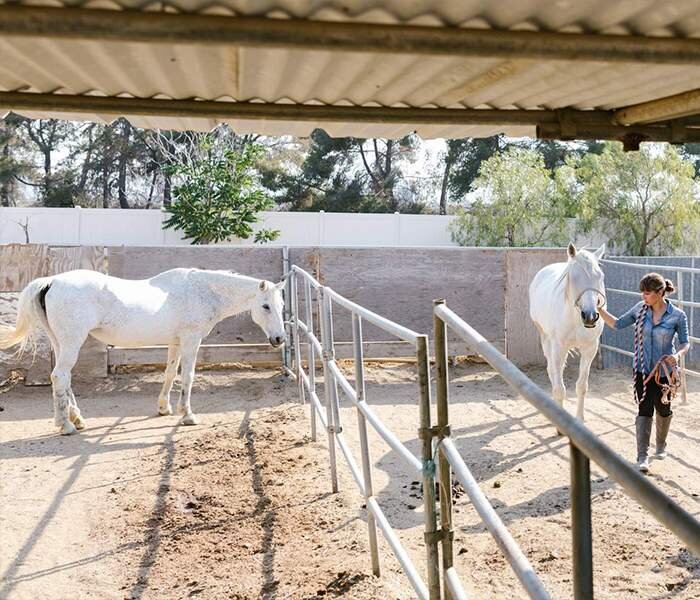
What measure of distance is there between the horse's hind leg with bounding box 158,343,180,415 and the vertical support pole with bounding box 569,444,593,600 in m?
6.25

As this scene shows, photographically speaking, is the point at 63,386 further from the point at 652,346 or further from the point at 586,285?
the point at 652,346

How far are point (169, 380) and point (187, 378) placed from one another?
0.31 m

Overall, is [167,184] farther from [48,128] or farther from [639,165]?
[639,165]

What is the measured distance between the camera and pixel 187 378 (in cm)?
688

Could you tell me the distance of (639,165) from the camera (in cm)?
1773

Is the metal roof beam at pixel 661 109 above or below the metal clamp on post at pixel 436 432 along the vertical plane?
above

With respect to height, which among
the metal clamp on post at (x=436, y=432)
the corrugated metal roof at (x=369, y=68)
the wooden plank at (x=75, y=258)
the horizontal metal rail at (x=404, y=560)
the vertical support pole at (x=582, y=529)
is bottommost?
the horizontal metal rail at (x=404, y=560)

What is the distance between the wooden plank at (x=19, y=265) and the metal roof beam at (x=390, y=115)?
19.7 ft

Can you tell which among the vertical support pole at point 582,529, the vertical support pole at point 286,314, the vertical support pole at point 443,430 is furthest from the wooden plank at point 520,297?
the vertical support pole at point 582,529

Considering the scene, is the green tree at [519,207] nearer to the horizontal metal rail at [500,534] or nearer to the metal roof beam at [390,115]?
the metal roof beam at [390,115]

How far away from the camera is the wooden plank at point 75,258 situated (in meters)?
8.40

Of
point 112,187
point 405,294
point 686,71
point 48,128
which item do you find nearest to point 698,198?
point 405,294

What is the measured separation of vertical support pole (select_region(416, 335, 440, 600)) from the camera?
91.8 inches

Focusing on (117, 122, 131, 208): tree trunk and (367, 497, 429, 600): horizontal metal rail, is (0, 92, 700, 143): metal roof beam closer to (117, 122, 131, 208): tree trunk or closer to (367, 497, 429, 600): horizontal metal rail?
(367, 497, 429, 600): horizontal metal rail
